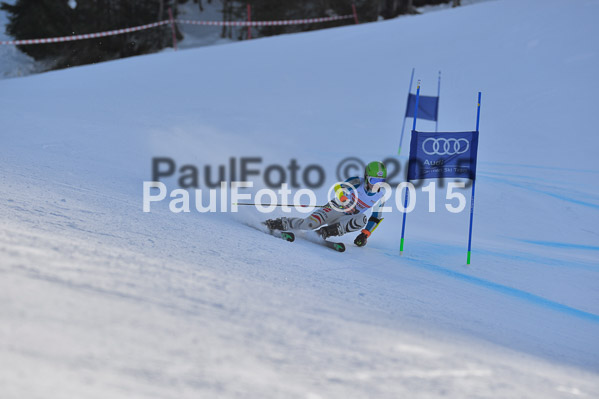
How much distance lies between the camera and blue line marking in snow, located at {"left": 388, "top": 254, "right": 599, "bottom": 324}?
174 inches

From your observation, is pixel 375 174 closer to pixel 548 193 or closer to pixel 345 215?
pixel 345 215

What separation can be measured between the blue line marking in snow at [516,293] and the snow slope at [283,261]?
3 centimetres

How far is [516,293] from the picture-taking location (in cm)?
472

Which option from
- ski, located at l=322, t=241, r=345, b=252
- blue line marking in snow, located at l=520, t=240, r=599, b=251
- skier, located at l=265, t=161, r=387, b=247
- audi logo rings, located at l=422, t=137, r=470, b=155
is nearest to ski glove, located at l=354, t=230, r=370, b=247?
skier, located at l=265, t=161, r=387, b=247

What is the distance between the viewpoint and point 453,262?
5.50 meters

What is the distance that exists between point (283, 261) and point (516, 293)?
2235mm

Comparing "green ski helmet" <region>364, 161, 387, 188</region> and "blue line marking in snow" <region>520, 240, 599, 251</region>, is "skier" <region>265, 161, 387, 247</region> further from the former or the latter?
"blue line marking in snow" <region>520, 240, 599, 251</region>

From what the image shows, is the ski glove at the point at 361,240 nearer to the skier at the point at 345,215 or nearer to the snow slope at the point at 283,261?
the skier at the point at 345,215

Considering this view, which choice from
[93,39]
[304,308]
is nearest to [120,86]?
[93,39]

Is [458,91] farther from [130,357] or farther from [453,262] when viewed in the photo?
[130,357]

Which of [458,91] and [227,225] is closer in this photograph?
[227,225]

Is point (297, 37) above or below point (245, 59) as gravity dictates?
above

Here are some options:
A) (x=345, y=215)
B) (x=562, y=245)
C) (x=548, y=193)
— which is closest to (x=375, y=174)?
(x=345, y=215)

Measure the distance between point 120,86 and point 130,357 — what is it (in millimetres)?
12051
